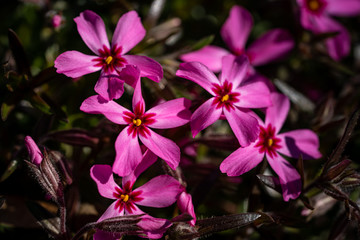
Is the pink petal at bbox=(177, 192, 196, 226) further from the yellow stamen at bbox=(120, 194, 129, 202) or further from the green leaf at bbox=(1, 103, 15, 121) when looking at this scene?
the green leaf at bbox=(1, 103, 15, 121)

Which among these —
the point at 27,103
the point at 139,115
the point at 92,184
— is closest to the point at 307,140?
the point at 139,115

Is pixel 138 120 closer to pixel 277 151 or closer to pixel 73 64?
pixel 73 64

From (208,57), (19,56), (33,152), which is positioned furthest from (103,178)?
(208,57)

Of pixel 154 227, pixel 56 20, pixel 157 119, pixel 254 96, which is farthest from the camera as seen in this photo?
pixel 56 20

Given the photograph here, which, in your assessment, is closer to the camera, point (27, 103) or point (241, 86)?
point (241, 86)

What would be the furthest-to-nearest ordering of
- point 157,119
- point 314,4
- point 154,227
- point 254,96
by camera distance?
1. point 314,4
2. point 254,96
3. point 157,119
4. point 154,227

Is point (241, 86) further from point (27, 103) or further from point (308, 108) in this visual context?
point (27, 103)

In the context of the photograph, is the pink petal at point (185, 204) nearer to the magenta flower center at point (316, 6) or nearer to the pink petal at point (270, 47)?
the pink petal at point (270, 47)
